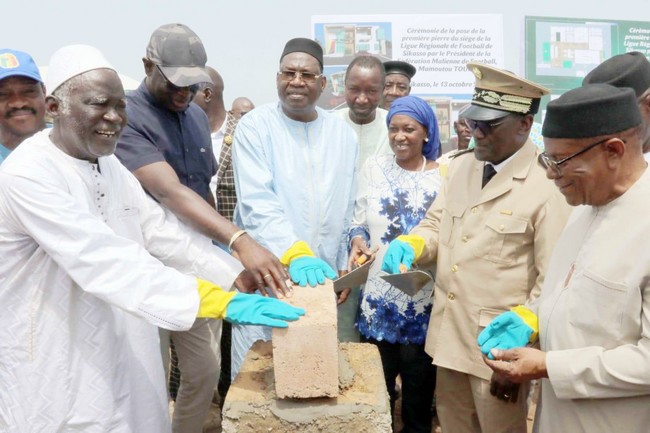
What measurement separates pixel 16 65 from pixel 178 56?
85 cm

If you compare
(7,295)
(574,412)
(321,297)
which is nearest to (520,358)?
(574,412)

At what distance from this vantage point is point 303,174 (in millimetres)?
3242

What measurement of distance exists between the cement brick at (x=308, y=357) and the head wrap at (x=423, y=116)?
1.55m

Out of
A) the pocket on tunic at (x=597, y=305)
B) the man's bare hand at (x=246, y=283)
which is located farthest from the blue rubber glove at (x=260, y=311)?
the pocket on tunic at (x=597, y=305)

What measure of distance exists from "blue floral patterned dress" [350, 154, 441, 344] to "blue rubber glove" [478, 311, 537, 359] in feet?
3.46

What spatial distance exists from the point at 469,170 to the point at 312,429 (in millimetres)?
1401

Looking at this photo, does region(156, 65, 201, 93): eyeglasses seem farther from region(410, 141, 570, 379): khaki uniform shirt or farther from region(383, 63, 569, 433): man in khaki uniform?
region(410, 141, 570, 379): khaki uniform shirt

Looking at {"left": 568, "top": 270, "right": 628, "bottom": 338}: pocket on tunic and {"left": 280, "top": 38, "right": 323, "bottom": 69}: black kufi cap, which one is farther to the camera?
{"left": 280, "top": 38, "right": 323, "bottom": 69}: black kufi cap

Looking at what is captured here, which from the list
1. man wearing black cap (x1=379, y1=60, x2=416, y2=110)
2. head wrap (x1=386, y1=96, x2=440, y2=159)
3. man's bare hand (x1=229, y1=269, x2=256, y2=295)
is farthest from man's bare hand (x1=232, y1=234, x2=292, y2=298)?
man wearing black cap (x1=379, y1=60, x2=416, y2=110)

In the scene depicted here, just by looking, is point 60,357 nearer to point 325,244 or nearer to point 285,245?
point 285,245

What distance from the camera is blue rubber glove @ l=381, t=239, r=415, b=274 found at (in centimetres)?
296

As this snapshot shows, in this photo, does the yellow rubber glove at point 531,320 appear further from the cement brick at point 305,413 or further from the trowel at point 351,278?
the trowel at point 351,278

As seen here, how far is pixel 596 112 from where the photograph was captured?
1882 mm

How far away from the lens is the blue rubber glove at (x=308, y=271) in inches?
99.4
